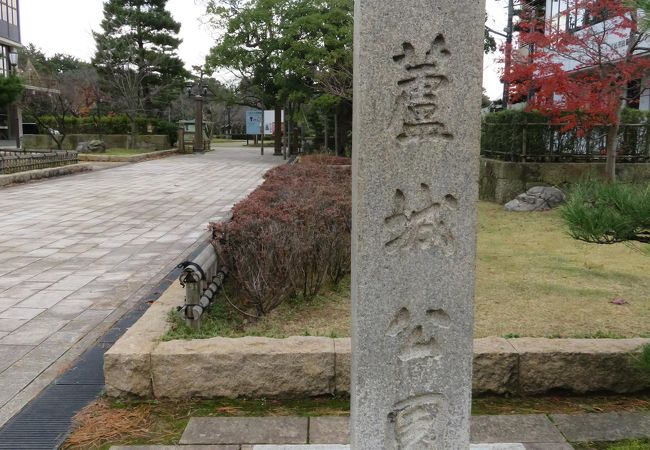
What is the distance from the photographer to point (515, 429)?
3.25 metres

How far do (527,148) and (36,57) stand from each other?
154 ft

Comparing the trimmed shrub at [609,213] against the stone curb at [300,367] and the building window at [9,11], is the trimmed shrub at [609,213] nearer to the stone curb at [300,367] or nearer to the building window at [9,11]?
the stone curb at [300,367]

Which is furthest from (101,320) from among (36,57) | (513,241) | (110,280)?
(36,57)

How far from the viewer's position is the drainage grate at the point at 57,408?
3.16 m

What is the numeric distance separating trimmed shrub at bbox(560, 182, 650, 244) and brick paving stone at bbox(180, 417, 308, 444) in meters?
1.73

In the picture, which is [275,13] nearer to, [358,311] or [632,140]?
[632,140]

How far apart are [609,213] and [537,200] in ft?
28.0

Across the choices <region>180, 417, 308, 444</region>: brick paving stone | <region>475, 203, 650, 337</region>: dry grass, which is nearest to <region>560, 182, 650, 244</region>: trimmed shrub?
<region>475, 203, 650, 337</region>: dry grass

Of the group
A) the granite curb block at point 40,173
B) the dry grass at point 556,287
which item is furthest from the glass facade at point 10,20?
the dry grass at point 556,287

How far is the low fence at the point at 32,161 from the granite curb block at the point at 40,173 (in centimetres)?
23

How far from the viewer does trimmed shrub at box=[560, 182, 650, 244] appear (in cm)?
285

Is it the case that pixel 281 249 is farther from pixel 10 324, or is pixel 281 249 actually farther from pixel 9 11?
pixel 9 11

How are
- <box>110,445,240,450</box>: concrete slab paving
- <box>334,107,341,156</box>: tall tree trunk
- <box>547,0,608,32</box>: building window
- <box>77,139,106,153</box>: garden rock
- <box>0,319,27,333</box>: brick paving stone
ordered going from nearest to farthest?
<box>110,445,240,450</box>: concrete slab paving → <box>0,319,27,333</box>: brick paving stone → <box>547,0,608,32</box>: building window → <box>334,107,341,156</box>: tall tree trunk → <box>77,139,106,153</box>: garden rock

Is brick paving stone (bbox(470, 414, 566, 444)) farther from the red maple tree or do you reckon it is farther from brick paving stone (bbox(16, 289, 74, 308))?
the red maple tree
